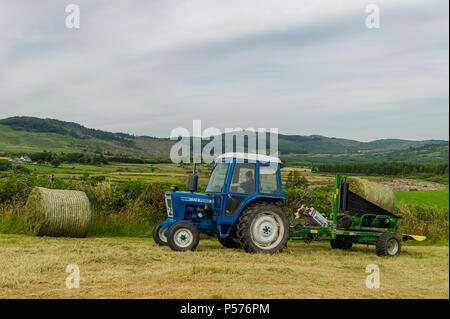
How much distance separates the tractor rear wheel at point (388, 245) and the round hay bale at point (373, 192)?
1552 millimetres

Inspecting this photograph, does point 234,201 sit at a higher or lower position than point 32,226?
higher

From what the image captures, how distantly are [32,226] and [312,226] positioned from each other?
260 inches

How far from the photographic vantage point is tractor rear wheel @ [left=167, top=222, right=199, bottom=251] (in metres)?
9.78

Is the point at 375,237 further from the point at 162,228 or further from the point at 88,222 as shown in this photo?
the point at 88,222

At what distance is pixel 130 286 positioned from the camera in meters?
6.33

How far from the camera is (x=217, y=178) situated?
10.7m

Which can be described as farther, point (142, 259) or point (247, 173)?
point (247, 173)

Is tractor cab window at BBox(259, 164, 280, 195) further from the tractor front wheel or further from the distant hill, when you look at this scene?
the distant hill

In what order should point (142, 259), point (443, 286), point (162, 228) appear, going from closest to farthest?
point (443, 286) < point (142, 259) < point (162, 228)

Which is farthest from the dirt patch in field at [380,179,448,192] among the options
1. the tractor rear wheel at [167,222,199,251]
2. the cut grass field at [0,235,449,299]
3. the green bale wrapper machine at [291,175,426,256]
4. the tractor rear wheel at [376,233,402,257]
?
the tractor rear wheel at [167,222,199,251]

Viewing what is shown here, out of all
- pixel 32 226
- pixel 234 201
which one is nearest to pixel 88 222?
pixel 32 226

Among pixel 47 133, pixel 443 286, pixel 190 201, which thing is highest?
pixel 47 133

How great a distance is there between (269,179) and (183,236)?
7.40ft

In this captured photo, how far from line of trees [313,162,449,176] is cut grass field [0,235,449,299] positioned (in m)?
13.4
